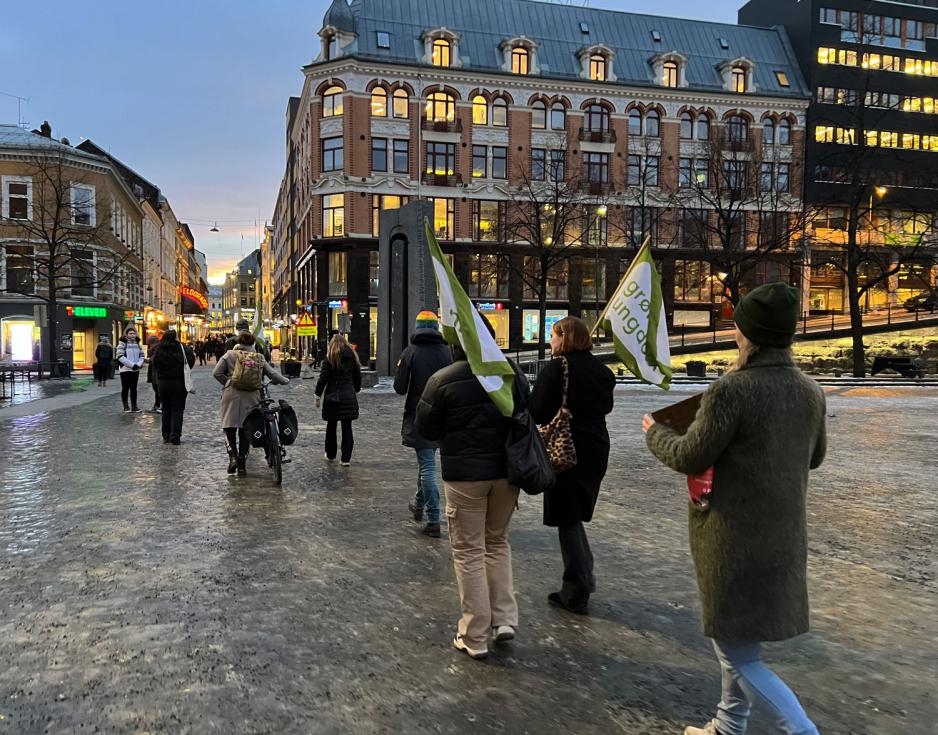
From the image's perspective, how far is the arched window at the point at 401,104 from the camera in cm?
4769

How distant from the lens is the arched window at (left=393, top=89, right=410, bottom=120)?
4769cm

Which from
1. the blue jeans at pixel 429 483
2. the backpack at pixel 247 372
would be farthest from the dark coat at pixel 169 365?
the blue jeans at pixel 429 483

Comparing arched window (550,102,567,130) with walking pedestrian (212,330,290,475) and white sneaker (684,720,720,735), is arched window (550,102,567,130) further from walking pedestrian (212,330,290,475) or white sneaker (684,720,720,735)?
white sneaker (684,720,720,735)

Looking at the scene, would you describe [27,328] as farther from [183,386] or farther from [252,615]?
[252,615]

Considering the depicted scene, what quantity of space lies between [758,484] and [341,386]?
7512mm

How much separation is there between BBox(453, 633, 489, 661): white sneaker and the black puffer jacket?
934 millimetres

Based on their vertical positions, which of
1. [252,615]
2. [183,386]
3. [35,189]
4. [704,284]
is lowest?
[252,615]

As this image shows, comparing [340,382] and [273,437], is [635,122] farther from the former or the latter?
[273,437]

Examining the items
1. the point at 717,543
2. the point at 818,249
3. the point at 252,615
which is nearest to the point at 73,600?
the point at 252,615

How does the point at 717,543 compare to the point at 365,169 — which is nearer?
the point at 717,543

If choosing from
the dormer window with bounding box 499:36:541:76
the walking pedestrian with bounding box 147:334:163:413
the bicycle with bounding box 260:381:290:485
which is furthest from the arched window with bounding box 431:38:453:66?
the bicycle with bounding box 260:381:290:485

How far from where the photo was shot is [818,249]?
52438 millimetres

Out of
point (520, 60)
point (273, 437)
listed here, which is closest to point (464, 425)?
point (273, 437)

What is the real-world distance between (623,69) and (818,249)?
1890 centimetres
